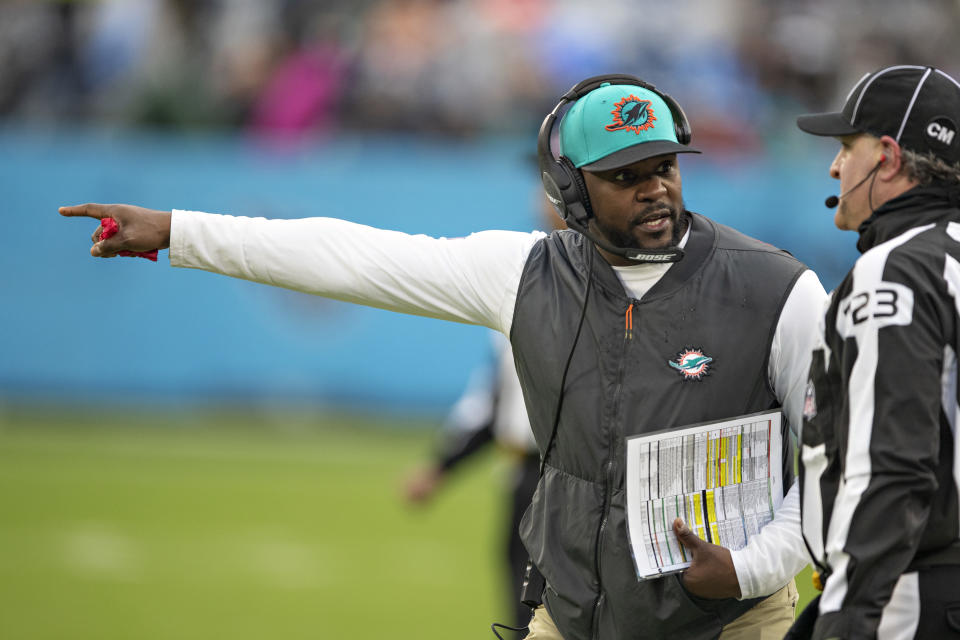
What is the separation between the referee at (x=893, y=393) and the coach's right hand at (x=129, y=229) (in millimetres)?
1667

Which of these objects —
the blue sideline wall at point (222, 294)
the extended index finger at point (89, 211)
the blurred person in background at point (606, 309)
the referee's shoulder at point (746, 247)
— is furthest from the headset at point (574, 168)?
the blue sideline wall at point (222, 294)

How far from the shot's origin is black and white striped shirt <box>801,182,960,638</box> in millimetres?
2430

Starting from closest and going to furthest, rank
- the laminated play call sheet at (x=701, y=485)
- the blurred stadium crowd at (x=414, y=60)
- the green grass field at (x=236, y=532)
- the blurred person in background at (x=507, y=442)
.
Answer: the laminated play call sheet at (x=701, y=485) < the blurred person in background at (x=507, y=442) < the green grass field at (x=236, y=532) < the blurred stadium crowd at (x=414, y=60)

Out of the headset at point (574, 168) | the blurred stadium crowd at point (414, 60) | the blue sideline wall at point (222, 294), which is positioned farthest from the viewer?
the blurred stadium crowd at point (414, 60)

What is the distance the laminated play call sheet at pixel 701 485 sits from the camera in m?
3.03

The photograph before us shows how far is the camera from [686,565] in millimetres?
3027

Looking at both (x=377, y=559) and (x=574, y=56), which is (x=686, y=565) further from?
(x=574, y=56)

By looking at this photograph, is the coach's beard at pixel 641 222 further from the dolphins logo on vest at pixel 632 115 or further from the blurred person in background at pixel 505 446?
the blurred person in background at pixel 505 446

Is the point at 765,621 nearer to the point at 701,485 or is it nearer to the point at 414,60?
the point at 701,485

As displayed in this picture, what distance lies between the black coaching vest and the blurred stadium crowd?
8509 mm

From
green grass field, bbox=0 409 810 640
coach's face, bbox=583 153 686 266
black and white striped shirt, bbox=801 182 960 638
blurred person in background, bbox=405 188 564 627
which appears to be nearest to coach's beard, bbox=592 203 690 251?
coach's face, bbox=583 153 686 266

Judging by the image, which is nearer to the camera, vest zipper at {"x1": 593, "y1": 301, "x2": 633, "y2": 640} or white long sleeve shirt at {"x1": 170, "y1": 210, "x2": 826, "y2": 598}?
vest zipper at {"x1": 593, "y1": 301, "x2": 633, "y2": 640}

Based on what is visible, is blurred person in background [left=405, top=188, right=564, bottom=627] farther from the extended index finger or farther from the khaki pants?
the extended index finger

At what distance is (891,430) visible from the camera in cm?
245
